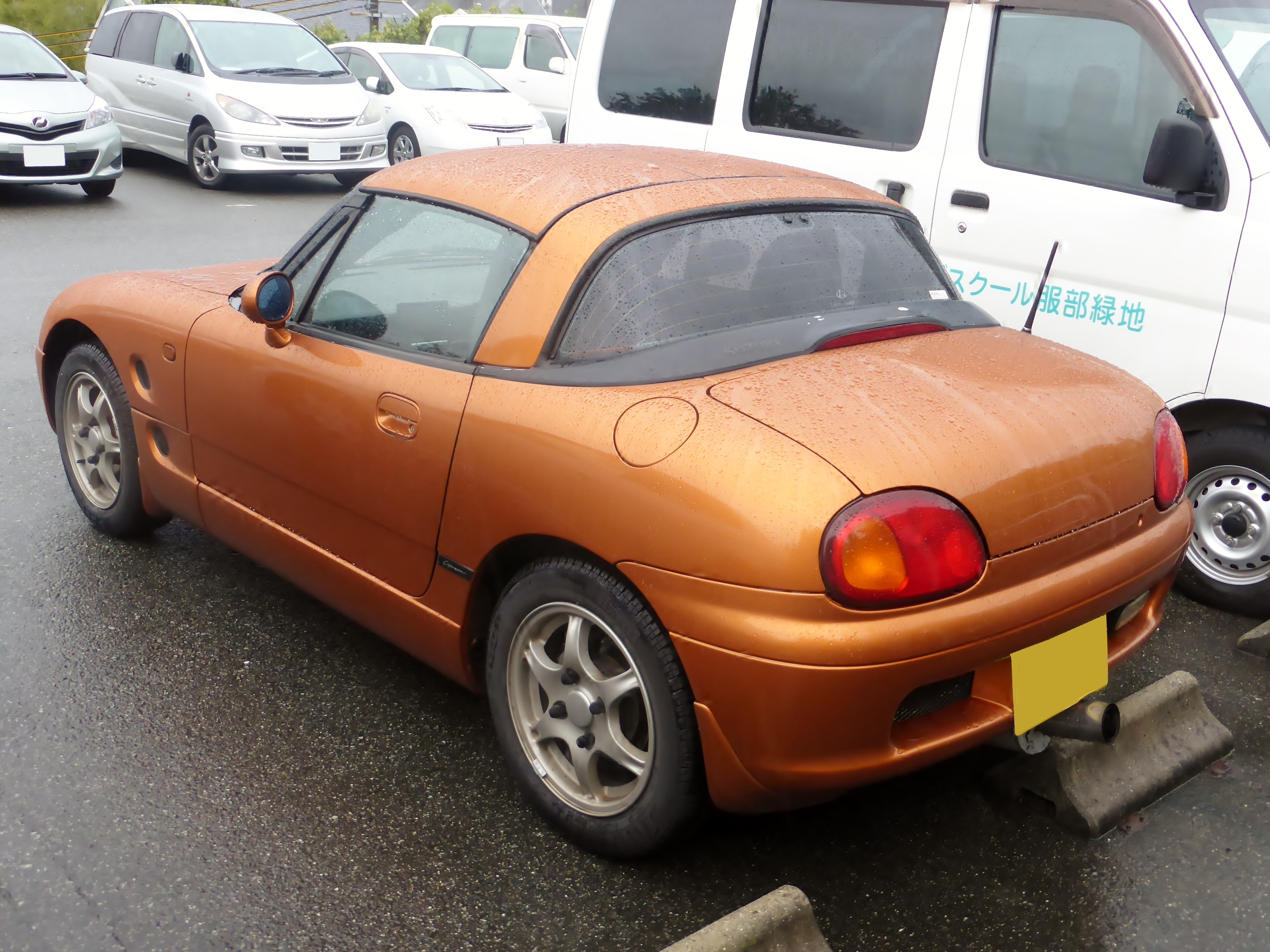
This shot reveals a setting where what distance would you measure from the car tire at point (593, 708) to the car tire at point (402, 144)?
11.8 m

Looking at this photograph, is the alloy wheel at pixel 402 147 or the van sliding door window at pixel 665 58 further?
the alloy wheel at pixel 402 147

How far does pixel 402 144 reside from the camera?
14148mm

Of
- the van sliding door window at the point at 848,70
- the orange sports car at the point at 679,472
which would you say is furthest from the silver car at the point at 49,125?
the orange sports car at the point at 679,472

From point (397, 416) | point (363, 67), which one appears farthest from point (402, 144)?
point (397, 416)

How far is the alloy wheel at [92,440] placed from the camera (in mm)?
4316

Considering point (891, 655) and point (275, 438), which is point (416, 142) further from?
point (891, 655)

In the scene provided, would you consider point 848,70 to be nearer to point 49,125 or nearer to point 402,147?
point 49,125

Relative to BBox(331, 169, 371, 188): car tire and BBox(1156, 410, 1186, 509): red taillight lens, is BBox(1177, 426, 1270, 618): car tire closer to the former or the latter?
BBox(1156, 410, 1186, 509): red taillight lens

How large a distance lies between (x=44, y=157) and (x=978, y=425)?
35.8ft

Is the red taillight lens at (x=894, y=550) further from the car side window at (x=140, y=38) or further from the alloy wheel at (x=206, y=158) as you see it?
the car side window at (x=140, y=38)

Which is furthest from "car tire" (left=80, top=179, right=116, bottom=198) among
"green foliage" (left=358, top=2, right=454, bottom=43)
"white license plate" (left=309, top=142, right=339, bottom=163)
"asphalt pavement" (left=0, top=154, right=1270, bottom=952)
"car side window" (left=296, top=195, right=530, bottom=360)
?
"green foliage" (left=358, top=2, right=454, bottom=43)

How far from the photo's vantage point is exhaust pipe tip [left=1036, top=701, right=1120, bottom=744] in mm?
2746

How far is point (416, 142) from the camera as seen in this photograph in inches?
549

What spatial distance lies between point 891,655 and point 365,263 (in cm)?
186
